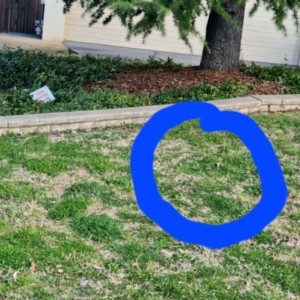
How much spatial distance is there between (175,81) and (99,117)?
182 centimetres

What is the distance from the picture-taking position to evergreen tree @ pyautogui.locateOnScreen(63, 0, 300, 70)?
4.86 m

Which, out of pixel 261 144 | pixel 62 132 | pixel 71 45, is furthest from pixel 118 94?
pixel 71 45

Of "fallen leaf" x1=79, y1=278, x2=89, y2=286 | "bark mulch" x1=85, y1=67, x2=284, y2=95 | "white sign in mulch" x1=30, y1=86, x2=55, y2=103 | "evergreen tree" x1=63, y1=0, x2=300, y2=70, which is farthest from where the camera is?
"bark mulch" x1=85, y1=67, x2=284, y2=95

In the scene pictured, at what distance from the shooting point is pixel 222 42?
725cm

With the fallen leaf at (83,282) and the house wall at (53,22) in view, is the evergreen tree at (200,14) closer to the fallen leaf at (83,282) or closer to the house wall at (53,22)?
the fallen leaf at (83,282)

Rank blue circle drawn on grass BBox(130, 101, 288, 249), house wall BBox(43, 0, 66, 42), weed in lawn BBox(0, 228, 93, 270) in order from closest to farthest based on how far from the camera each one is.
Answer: weed in lawn BBox(0, 228, 93, 270)
blue circle drawn on grass BBox(130, 101, 288, 249)
house wall BBox(43, 0, 66, 42)

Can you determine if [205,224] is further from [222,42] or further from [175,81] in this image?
[222,42]

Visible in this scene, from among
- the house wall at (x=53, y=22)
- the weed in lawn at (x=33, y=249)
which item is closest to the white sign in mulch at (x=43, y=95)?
the weed in lawn at (x=33, y=249)

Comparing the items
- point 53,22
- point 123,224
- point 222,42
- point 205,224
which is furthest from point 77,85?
point 53,22

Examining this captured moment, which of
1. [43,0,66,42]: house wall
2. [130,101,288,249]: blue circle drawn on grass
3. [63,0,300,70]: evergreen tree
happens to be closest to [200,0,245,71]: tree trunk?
[63,0,300,70]: evergreen tree

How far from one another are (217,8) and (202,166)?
1.90 m

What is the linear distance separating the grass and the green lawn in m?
0.44

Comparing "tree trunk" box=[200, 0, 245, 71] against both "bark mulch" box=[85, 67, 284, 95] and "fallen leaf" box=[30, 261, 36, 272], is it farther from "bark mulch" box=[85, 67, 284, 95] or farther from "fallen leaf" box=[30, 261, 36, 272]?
"fallen leaf" box=[30, 261, 36, 272]

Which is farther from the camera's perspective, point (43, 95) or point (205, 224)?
point (43, 95)
